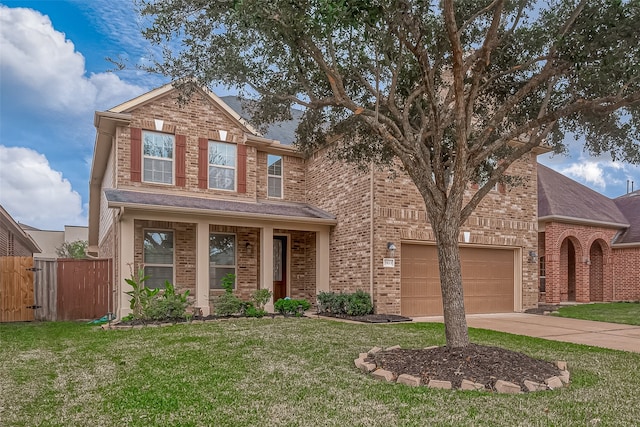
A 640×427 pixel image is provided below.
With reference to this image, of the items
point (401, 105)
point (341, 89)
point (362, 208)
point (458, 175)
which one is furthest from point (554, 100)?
→ point (362, 208)

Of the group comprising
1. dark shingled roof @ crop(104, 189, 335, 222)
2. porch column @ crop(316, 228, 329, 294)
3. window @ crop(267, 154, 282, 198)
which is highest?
window @ crop(267, 154, 282, 198)

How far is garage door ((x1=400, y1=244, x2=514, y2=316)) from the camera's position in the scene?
44.4 ft

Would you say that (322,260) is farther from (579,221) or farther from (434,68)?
(579,221)

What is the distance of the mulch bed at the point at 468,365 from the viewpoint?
5449mm

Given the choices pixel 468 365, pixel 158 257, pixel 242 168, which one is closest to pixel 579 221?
pixel 242 168

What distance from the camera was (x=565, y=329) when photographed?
1080cm

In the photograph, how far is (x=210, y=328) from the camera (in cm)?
988

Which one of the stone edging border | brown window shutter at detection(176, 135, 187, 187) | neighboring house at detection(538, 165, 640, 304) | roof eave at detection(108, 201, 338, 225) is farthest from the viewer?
neighboring house at detection(538, 165, 640, 304)

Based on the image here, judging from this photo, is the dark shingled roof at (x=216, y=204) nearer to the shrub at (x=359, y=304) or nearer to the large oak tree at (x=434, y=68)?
the shrub at (x=359, y=304)

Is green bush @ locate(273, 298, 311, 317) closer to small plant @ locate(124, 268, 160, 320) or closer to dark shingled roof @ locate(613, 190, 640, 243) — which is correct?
small plant @ locate(124, 268, 160, 320)

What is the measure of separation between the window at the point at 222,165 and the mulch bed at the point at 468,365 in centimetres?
915

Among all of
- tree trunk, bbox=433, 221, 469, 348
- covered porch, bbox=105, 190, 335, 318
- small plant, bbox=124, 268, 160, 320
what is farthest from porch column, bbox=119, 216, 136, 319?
tree trunk, bbox=433, 221, 469, 348

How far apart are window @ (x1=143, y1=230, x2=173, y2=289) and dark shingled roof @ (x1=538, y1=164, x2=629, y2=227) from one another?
14.4 metres

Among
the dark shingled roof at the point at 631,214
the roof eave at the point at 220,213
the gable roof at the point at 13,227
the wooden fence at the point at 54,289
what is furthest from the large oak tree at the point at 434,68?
the dark shingled roof at the point at 631,214
